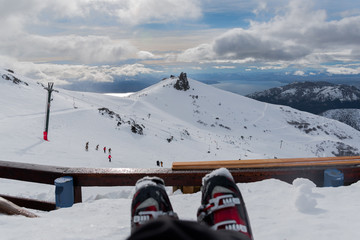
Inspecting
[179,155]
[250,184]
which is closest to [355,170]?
[250,184]

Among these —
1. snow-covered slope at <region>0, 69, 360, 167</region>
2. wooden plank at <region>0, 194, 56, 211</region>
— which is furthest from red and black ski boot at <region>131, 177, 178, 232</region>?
snow-covered slope at <region>0, 69, 360, 167</region>

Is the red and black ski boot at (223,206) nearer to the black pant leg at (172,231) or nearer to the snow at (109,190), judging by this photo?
the snow at (109,190)

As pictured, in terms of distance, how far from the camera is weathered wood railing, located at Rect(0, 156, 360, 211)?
3.14 meters

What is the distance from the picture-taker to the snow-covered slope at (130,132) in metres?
16.8

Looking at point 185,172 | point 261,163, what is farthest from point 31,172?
point 261,163

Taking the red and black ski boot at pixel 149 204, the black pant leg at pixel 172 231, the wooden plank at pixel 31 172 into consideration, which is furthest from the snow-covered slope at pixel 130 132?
the black pant leg at pixel 172 231

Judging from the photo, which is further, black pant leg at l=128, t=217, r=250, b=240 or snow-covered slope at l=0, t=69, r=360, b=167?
snow-covered slope at l=0, t=69, r=360, b=167

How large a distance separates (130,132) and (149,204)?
27.9 metres

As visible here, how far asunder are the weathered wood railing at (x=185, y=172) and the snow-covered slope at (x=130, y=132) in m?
10.9

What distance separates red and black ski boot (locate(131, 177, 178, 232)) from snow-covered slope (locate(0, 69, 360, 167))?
12667mm

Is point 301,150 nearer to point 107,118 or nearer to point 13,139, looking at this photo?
point 107,118

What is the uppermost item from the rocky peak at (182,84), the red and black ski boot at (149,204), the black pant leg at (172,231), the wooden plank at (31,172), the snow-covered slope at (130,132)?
the rocky peak at (182,84)

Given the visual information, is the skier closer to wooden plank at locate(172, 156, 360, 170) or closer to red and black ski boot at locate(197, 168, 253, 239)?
red and black ski boot at locate(197, 168, 253, 239)

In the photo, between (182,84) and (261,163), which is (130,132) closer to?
(261,163)
